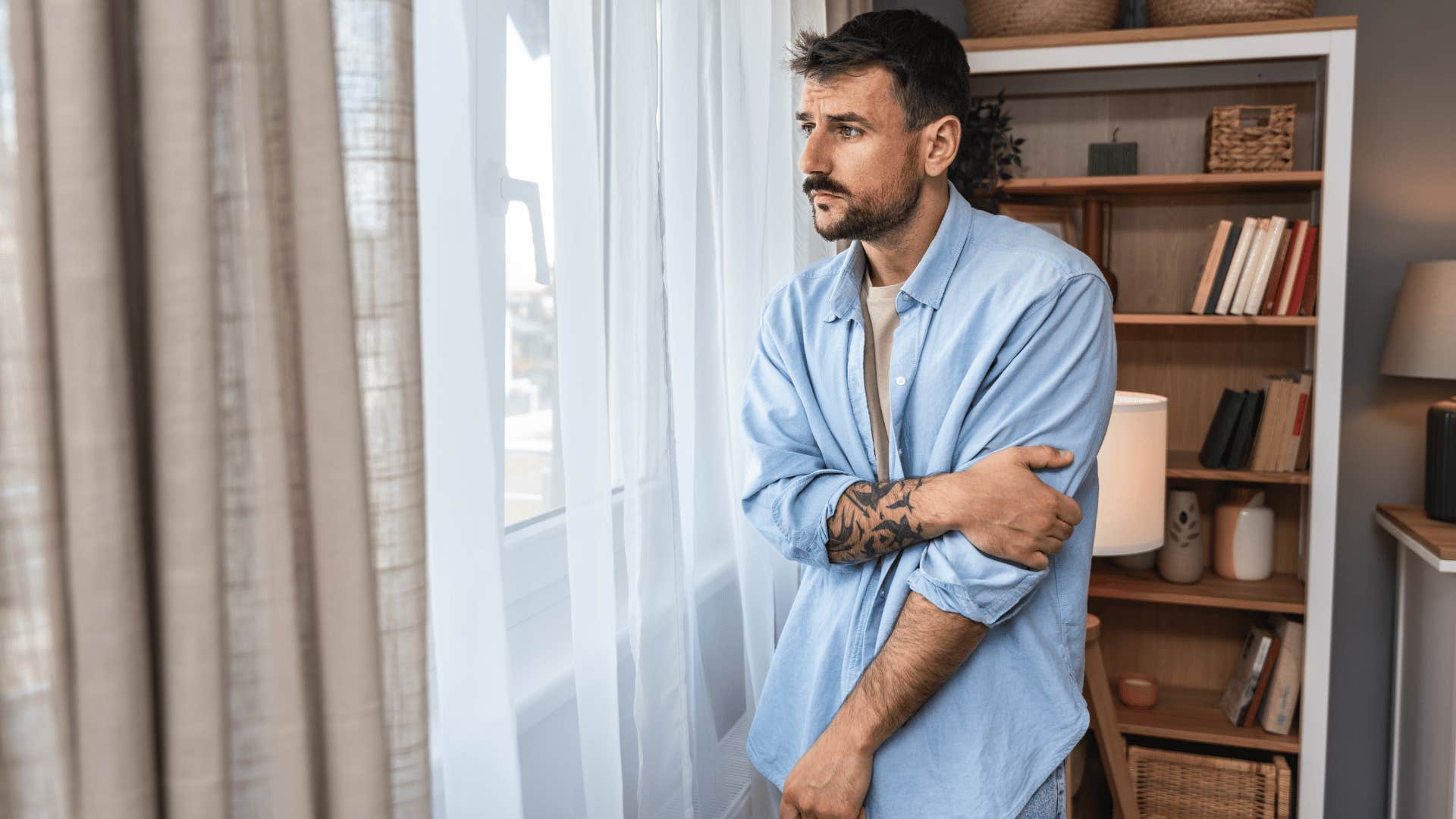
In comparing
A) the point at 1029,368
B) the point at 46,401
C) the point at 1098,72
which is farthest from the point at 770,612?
the point at 1098,72

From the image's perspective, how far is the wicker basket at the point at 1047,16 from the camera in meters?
2.54

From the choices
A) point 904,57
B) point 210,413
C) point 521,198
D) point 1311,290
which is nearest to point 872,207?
point 904,57

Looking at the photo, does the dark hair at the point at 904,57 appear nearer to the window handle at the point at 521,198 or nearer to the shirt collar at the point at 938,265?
the shirt collar at the point at 938,265

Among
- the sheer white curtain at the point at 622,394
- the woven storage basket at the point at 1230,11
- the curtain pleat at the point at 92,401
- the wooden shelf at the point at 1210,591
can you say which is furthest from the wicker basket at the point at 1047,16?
the curtain pleat at the point at 92,401

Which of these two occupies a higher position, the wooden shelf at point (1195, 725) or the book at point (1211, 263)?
the book at point (1211, 263)

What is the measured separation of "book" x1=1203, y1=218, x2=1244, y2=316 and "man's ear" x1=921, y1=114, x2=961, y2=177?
1.52m

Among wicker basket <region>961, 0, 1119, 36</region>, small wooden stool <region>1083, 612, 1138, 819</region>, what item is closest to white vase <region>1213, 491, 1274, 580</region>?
small wooden stool <region>1083, 612, 1138, 819</region>

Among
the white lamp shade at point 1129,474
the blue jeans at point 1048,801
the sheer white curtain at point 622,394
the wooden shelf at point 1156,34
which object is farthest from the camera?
the wooden shelf at point 1156,34

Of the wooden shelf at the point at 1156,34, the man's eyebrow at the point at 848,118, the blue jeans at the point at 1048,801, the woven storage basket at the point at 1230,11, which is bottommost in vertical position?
the blue jeans at the point at 1048,801

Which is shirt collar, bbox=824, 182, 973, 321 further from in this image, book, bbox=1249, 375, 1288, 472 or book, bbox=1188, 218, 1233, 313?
book, bbox=1249, 375, 1288, 472

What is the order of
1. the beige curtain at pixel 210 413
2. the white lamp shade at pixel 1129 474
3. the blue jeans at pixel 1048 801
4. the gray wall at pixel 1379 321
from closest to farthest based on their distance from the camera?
the beige curtain at pixel 210 413, the blue jeans at pixel 1048 801, the white lamp shade at pixel 1129 474, the gray wall at pixel 1379 321

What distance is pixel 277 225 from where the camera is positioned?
1.99ft

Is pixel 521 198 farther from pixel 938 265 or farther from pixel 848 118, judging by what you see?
pixel 938 265

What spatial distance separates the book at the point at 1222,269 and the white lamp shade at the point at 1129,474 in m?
0.72
